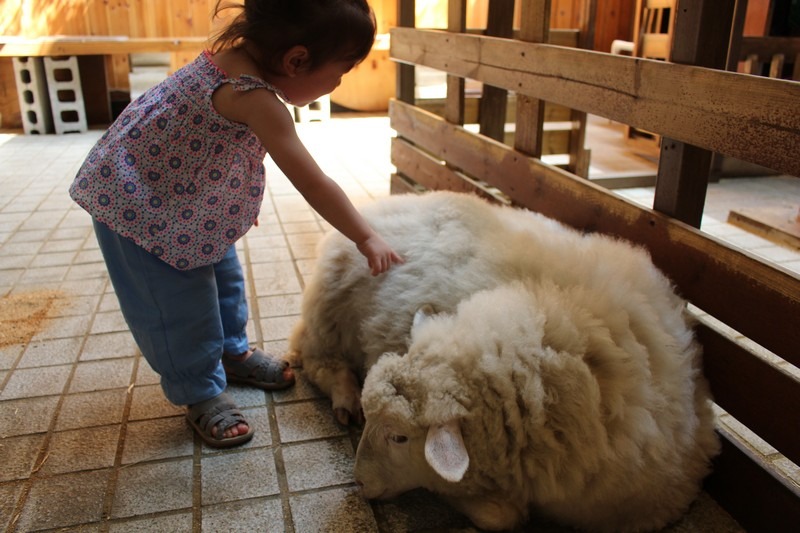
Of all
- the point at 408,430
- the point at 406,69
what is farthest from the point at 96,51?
the point at 408,430

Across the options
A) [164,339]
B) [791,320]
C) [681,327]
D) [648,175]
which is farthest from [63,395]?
[648,175]

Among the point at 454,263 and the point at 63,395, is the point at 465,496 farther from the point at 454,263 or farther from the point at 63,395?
the point at 63,395

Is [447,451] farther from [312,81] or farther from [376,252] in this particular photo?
[312,81]

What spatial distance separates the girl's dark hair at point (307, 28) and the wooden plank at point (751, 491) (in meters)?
1.68

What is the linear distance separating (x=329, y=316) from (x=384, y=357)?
74cm

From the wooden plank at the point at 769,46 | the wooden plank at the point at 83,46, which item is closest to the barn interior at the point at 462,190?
the wooden plank at the point at 769,46

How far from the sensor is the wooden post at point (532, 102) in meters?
3.04

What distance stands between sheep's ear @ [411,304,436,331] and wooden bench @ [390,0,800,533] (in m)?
0.82

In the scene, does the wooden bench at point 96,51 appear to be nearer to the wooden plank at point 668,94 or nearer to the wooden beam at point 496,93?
the wooden beam at point 496,93

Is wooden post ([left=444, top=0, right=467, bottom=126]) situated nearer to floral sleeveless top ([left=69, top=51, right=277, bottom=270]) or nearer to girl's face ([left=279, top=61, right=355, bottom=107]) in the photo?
girl's face ([left=279, top=61, right=355, bottom=107])

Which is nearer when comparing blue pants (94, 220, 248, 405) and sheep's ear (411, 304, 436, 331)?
sheep's ear (411, 304, 436, 331)

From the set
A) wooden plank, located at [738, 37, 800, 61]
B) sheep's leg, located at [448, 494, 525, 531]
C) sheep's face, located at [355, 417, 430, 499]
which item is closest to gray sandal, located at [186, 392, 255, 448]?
sheep's face, located at [355, 417, 430, 499]

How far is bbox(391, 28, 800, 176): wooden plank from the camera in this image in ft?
5.85

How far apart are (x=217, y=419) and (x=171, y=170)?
2.90 ft
